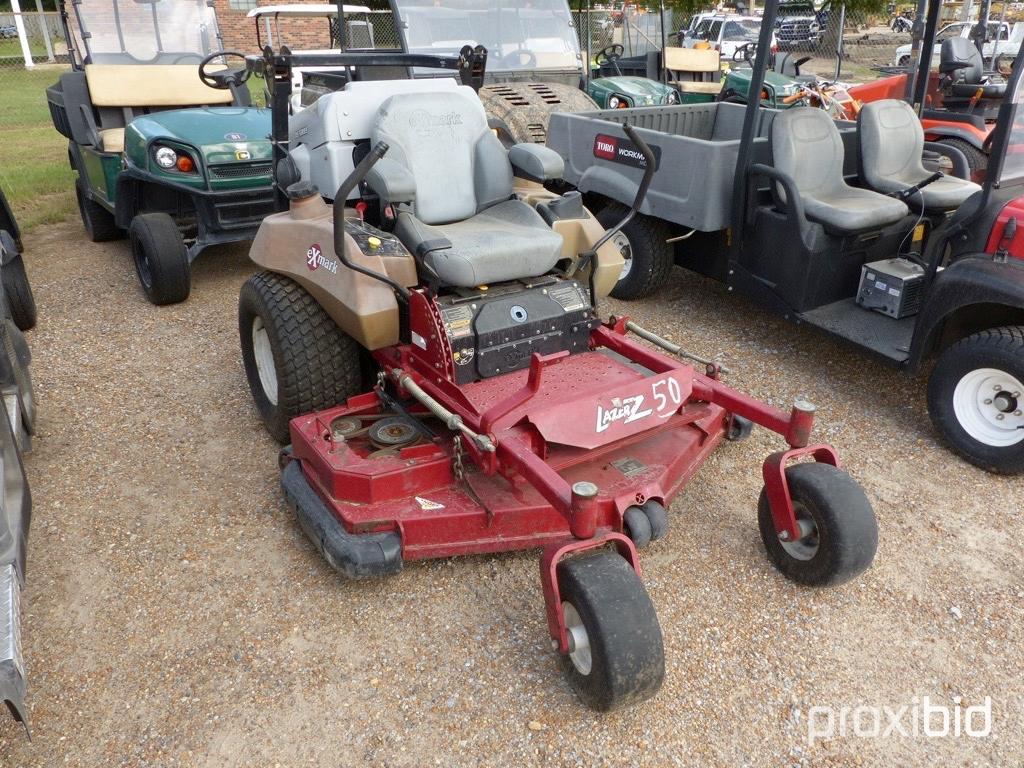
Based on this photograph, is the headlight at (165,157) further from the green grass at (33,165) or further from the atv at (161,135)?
the green grass at (33,165)

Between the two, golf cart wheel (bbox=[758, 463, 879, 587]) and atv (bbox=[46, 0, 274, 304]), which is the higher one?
atv (bbox=[46, 0, 274, 304])

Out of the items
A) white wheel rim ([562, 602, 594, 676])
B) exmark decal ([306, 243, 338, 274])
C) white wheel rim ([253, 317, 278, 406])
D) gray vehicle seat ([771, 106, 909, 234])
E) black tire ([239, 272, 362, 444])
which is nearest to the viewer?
white wheel rim ([562, 602, 594, 676])

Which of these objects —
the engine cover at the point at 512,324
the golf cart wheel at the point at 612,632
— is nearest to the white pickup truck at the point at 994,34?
the engine cover at the point at 512,324

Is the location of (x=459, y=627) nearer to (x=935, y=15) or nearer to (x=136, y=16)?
(x=935, y=15)

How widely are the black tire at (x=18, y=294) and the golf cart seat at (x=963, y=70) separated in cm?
804

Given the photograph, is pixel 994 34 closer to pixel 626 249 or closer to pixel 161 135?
pixel 626 249

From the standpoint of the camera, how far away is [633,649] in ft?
6.80

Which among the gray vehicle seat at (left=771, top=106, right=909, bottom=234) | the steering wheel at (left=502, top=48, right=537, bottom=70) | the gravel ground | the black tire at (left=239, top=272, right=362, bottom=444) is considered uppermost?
the steering wheel at (left=502, top=48, right=537, bottom=70)

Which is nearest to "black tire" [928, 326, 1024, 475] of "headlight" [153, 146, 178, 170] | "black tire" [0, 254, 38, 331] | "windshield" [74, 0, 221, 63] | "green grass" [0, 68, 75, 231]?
"headlight" [153, 146, 178, 170]

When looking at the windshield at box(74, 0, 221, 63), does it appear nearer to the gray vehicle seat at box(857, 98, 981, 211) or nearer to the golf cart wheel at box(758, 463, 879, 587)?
the gray vehicle seat at box(857, 98, 981, 211)

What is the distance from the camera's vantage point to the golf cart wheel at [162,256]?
196 inches

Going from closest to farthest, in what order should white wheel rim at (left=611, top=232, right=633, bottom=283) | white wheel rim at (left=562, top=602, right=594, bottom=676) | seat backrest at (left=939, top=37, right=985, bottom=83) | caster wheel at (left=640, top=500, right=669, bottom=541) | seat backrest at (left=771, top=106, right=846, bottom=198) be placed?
white wheel rim at (left=562, top=602, right=594, bottom=676), caster wheel at (left=640, top=500, right=669, bottom=541), seat backrest at (left=771, top=106, right=846, bottom=198), white wheel rim at (left=611, top=232, right=633, bottom=283), seat backrest at (left=939, top=37, right=985, bottom=83)

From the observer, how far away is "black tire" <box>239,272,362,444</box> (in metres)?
3.22

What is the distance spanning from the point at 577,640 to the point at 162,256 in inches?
154
